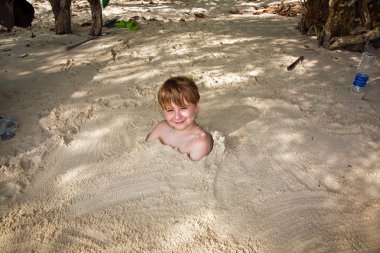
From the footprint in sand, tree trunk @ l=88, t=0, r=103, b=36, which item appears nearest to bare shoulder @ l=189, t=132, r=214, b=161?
the footprint in sand

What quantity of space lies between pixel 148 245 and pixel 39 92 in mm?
2283

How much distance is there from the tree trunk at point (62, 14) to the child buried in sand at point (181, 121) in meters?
3.27

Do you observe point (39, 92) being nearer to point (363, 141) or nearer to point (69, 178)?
point (69, 178)

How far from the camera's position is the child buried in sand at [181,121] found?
203 centimetres

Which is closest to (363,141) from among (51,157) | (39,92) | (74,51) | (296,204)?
(296,204)

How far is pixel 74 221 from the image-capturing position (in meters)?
1.78

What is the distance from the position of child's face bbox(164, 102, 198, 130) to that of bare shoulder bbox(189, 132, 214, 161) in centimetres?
16

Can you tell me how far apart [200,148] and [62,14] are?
373 centimetres

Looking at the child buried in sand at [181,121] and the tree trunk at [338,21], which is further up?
the tree trunk at [338,21]

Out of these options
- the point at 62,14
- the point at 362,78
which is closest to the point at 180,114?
the point at 362,78

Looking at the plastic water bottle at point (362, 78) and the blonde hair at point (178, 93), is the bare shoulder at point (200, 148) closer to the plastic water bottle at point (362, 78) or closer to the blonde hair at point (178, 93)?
the blonde hair at point (178, 93)

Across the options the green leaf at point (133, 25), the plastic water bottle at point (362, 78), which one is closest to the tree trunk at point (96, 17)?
the green leaf at point (133, 25)

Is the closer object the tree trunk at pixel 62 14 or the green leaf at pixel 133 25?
the tree trunk at pixel 62 14

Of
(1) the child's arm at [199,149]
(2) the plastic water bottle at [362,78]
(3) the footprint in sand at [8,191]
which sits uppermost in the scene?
(2) the plastic water bottle at [362,78]
